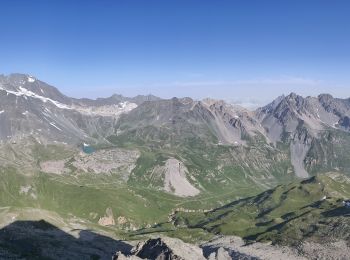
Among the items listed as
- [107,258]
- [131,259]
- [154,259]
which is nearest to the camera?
[131,259]

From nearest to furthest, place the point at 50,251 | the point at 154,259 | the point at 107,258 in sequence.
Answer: the point at 154,259 < the point at 50,251 < the point at 107,258

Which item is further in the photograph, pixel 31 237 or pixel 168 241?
pixel 31 237

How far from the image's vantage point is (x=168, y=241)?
593 feet

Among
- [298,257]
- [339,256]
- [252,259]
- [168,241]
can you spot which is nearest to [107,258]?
[168,241]

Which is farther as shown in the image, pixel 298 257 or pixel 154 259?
pixel 298 257

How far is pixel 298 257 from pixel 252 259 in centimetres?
1961

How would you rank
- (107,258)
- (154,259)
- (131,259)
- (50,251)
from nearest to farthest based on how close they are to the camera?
(131,259) < (154,259) < (50,251) < (107,258)

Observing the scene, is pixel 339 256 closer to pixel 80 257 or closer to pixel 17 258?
pixel 80 257

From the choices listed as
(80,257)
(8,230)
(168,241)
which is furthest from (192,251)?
(8,230)

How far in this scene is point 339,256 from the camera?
189625mm

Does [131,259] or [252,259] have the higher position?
[131,259]

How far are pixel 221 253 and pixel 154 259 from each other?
32.8 meters

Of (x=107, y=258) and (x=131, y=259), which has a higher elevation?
(x=131, y=259)

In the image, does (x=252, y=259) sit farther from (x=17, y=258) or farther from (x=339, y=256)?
(x=17, y=258)
